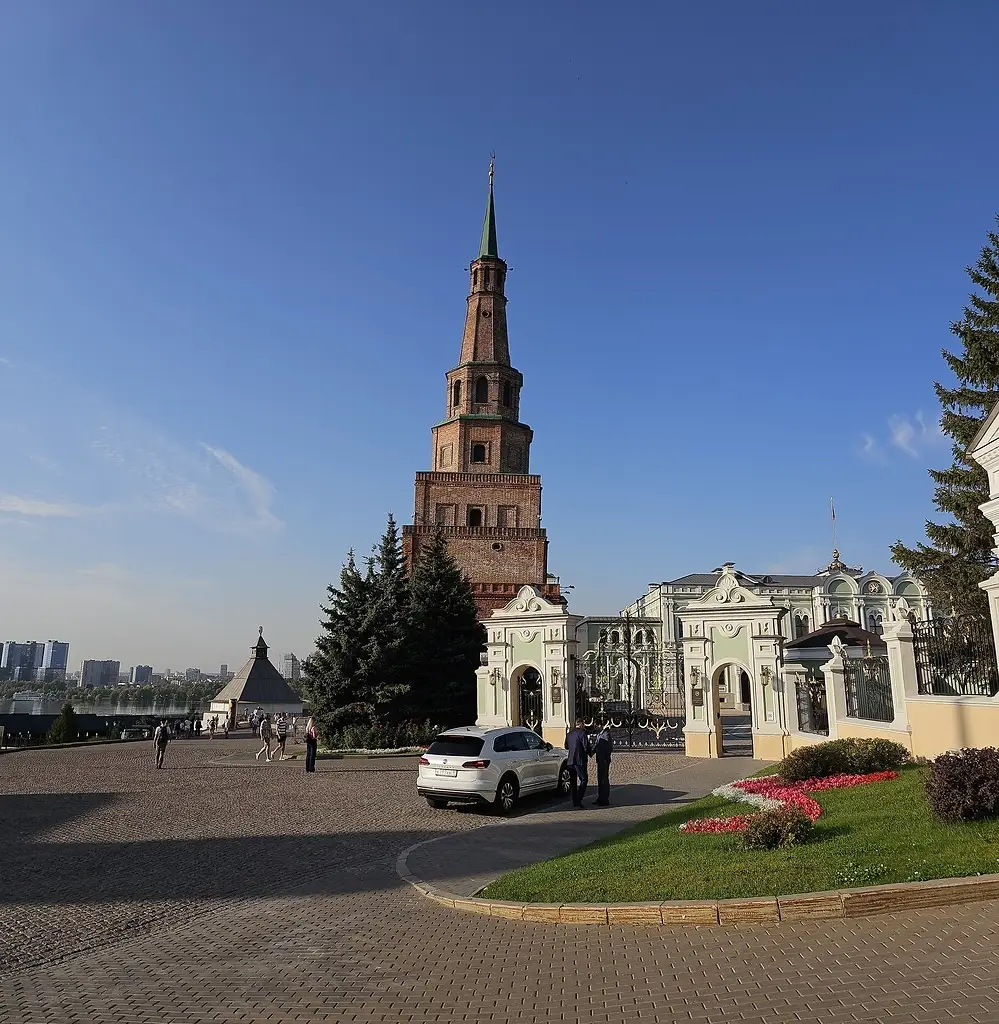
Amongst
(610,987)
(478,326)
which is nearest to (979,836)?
(610,987)

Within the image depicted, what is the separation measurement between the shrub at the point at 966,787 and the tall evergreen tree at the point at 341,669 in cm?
2162

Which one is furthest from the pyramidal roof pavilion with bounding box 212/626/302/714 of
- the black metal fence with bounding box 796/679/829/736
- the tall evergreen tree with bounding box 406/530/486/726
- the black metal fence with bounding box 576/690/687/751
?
the black metal fence with bounding box 796/679/829/736

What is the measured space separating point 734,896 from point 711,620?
1661 cm

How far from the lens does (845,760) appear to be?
1292 centimetres

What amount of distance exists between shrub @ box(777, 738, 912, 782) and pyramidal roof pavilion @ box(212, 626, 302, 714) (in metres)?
41.2

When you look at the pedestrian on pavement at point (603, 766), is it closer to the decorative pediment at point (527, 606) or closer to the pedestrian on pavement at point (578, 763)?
the pedestrian on pavement at point (578, 763)

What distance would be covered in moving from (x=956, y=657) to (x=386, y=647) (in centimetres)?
1895

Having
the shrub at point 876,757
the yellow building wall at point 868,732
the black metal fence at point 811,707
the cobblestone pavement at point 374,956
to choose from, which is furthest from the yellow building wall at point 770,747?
the cobblestone pavement at point 374,956

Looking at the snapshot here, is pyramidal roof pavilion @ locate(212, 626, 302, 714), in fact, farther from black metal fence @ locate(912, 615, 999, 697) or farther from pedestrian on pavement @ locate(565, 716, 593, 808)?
black metal fence @ locate(912, 615, 999, 697)

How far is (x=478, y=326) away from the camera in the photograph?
59062 mm

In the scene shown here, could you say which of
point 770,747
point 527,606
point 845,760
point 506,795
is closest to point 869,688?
point 845,760

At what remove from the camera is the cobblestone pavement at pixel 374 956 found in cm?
519

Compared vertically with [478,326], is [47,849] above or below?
below

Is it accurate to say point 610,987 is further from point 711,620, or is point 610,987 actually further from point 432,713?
point 432,713
